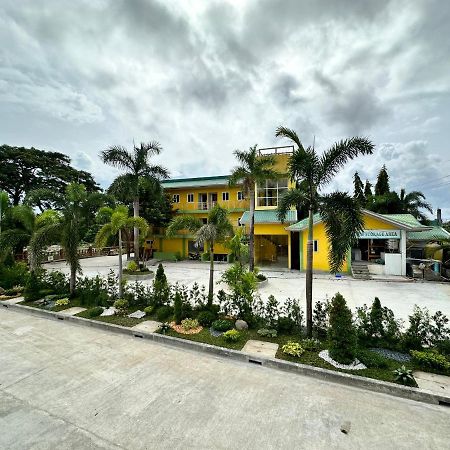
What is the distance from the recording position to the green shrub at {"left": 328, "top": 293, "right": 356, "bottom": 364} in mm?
6141

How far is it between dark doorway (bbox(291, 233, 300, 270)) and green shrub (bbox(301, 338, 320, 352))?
14.5 meters

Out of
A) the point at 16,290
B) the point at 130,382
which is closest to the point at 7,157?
the point at 16,290

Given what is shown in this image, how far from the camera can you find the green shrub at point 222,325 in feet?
26.7

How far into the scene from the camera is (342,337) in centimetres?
623

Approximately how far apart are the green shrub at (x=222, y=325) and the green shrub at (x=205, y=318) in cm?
23

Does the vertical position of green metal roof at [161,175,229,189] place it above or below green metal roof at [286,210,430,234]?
above

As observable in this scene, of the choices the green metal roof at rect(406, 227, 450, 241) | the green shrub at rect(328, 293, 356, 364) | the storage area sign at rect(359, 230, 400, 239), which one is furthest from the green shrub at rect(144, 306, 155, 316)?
the green metal roof at rect(406, 227, 450, 241)

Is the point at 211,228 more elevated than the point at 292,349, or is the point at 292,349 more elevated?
the point at 211,228

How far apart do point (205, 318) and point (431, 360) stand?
6189 mm

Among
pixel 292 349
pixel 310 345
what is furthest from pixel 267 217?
pixel 292 349

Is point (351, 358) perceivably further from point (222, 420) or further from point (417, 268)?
point (417, 268)

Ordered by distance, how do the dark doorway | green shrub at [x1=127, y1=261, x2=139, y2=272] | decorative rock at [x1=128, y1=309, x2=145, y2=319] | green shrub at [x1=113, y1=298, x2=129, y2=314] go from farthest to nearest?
1. the dark doorway
2. green shrub at [x1=127, y1=261, x2=139, y2=272]
3. green shrub at [x1=113, y1=298, x2=129, y2=314]
4. decorative rock at [x1=128, y1=309, x2=145, y2=319]

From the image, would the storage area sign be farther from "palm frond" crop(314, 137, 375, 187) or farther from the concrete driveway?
"palm frond" crop(314, 137, 375, 187)

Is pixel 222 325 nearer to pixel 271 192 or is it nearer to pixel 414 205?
pixel 271 192
